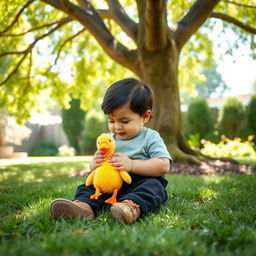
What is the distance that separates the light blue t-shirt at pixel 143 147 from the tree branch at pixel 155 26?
271cm

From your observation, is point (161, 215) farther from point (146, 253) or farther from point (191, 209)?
point (146, 253)

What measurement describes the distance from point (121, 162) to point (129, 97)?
494 millimetres

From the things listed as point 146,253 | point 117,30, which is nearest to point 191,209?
point 146,253

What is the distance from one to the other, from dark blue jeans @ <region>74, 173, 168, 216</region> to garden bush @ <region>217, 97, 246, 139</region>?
12.0 meters

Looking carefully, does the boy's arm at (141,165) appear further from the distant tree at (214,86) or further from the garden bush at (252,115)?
the distant tree at (214,86)

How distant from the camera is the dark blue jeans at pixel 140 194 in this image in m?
2.12

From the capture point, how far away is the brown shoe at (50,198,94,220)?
6.58 ft

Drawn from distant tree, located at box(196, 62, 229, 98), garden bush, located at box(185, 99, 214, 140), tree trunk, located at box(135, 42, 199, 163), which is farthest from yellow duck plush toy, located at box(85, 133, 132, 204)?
distant tree, located at box(196, 62, 229, 98)

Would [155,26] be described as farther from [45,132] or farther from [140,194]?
[45,132]

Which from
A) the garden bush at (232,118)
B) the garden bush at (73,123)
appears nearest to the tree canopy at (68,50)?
the garden bush at (232,118)

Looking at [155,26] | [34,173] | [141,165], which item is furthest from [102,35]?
[141,165]

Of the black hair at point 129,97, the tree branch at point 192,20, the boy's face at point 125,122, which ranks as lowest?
the boy's face at point 125,122

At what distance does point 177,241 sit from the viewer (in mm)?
1431

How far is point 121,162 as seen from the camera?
7.48 feet
